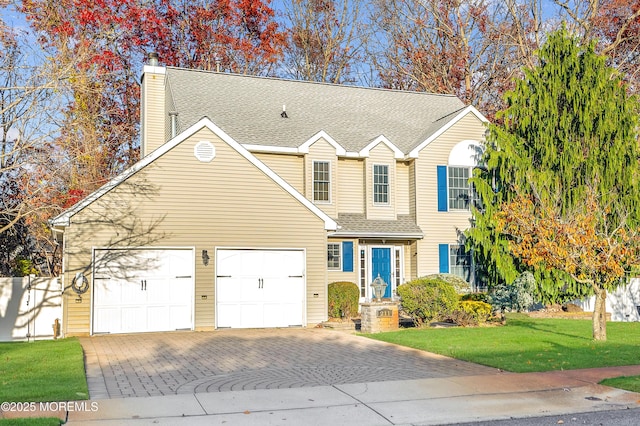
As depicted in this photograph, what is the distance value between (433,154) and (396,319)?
341 inches

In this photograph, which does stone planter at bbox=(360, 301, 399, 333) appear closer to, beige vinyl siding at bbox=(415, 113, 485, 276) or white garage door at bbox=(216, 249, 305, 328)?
white garage door at bbox=(216, 249, 305, 328)

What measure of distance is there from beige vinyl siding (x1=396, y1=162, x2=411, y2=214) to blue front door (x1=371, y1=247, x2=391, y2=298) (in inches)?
69.8

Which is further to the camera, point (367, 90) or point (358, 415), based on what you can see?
point (367, 90)

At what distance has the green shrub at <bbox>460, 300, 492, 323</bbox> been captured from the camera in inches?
743

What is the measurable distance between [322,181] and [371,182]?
1.95 m

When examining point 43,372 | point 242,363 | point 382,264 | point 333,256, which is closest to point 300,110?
point 333,256

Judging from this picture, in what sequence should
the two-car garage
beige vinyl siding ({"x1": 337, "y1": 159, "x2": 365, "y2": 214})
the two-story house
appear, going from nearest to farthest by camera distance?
the two-car garage → the two-story house → beige vinyl siding ({"x1": 337, "y1": 159, "x2": 365, "y2": 214})

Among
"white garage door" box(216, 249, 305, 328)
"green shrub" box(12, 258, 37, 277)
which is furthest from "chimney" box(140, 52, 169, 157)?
"white garage door" box(216, 249, 305, 328)

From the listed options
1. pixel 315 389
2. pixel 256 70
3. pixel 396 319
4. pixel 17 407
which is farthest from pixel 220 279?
pixel 256 70

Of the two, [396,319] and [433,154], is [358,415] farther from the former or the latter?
[433,154]

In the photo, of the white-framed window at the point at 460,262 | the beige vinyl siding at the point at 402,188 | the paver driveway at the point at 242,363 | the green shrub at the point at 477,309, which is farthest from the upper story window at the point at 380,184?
the paver driveway at the point at 242,363

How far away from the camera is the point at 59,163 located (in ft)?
58.7

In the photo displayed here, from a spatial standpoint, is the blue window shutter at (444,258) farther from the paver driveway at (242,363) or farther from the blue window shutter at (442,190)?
the paver driveway at (242,363)

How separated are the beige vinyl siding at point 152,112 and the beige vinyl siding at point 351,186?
7091mm
